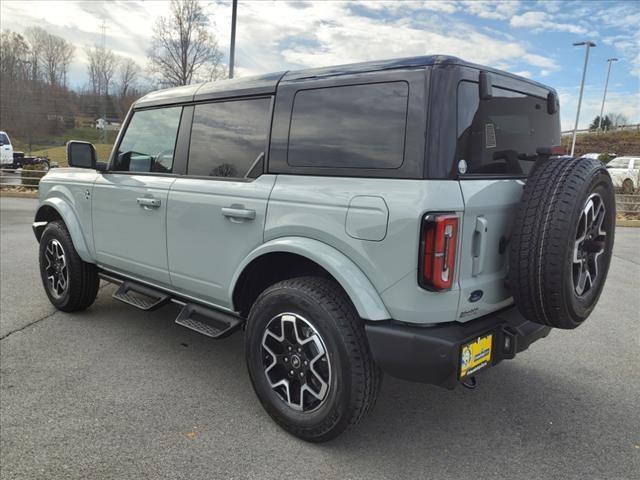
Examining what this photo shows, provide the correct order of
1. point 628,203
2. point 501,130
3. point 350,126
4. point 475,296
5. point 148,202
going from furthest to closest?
1. point 628,203
2. point 148,202
3. point 501,130
4. point 350,126
5. point 475,296

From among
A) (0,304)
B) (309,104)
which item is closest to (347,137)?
(309,104)

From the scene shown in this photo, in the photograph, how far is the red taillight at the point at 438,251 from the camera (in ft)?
7.13

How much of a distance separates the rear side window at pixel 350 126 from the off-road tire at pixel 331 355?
2.27ft

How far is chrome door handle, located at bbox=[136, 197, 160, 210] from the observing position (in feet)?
11.6

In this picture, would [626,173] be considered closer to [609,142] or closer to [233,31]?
[233,31]

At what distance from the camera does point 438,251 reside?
2.19 meters

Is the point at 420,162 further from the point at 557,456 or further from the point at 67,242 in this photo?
the point at 67,242

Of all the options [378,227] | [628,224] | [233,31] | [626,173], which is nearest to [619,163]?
[626,173]

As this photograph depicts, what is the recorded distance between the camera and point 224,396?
320 centimetres

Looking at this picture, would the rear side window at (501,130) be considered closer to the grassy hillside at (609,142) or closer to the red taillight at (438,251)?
the red taillight at (438,251)

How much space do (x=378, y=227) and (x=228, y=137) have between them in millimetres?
1430

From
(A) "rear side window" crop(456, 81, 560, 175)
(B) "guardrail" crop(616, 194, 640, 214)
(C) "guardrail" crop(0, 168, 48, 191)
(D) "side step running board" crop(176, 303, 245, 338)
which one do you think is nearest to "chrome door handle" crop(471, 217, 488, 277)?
(A) "rear side window" crop(456, 81, 560, 175)

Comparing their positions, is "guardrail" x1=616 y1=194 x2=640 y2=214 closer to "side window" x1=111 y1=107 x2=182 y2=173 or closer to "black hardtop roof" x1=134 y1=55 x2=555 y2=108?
"black hardtop roof" x1=134 y1=55 x2=555 y2=108

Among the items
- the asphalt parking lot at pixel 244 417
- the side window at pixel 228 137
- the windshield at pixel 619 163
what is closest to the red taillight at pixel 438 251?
the asphalt parking lot at pixel 244 417
